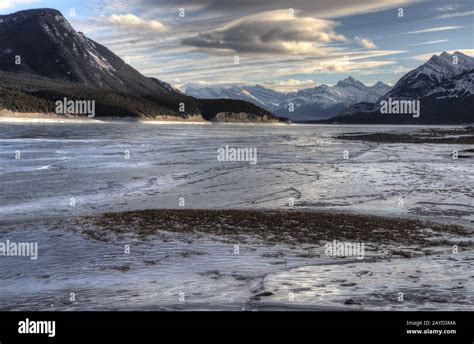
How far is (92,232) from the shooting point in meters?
15.0

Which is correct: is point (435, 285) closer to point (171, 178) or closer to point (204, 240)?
point (204, 240)

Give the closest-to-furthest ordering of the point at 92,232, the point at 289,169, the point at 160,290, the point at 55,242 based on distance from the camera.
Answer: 1. the point at 160,290
2. the point at 55,242
3. the point at 92,232
4. the point at 289,169

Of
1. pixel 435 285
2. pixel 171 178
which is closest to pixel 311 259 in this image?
pixel 435 285
